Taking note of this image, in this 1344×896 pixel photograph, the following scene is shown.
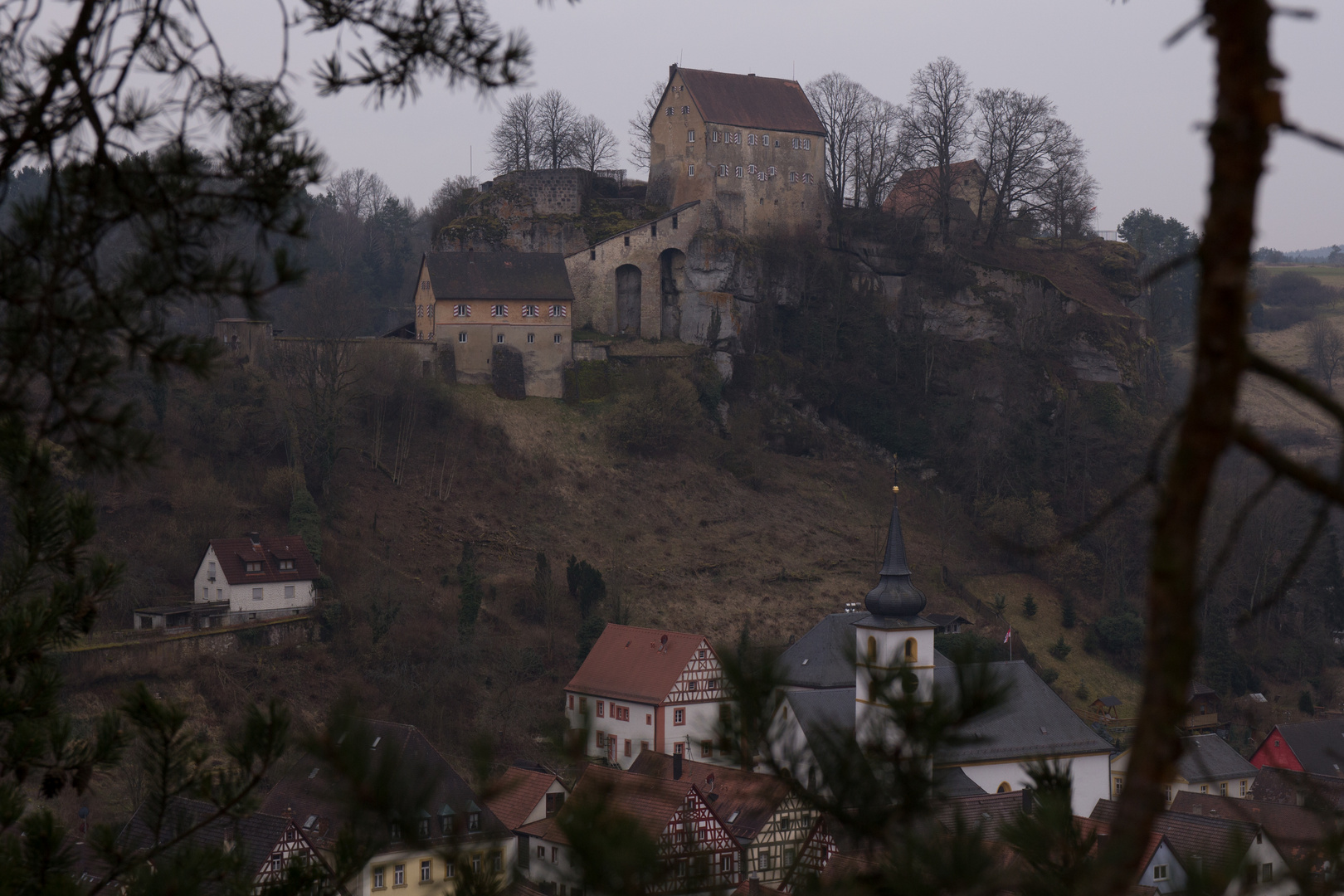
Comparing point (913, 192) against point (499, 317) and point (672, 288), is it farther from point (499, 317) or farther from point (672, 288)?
point (499, 317)

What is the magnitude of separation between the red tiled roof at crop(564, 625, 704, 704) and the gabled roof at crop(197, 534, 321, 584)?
713 cm

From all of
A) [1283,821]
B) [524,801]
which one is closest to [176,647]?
[524,801]

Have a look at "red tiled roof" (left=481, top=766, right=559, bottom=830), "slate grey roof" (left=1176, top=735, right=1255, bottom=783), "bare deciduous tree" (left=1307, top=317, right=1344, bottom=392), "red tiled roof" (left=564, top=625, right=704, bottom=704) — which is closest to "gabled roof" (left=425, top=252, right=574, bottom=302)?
"red tiled roof" (left=564, top=625, right=704, bottom=704)

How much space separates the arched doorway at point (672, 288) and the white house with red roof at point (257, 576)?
57.9ft

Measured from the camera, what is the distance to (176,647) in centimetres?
3022

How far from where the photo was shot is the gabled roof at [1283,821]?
3492mm

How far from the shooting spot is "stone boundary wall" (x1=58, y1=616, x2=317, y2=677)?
1117 inches

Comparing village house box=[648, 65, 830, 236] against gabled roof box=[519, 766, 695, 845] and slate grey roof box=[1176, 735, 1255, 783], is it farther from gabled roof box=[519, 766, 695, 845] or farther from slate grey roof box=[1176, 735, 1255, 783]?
gabled roof box=[519, 766, 695, 845]

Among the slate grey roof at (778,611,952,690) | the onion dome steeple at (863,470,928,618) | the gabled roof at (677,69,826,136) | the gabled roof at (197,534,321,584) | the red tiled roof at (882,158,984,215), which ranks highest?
the gabled roof at (677,69,826,136)

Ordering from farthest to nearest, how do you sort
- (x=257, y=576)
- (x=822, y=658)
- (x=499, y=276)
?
(x=499, y=276), (x=822, y=658), (x=257, y=576)

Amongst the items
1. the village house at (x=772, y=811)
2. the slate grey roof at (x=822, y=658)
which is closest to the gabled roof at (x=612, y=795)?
the village house at (x=772, y=811)

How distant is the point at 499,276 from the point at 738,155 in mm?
10025

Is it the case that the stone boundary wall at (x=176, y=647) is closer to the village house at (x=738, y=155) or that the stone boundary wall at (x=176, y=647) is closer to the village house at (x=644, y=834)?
the village house at (x=738, y=155)

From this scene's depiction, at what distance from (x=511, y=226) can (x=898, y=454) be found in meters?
15.8
